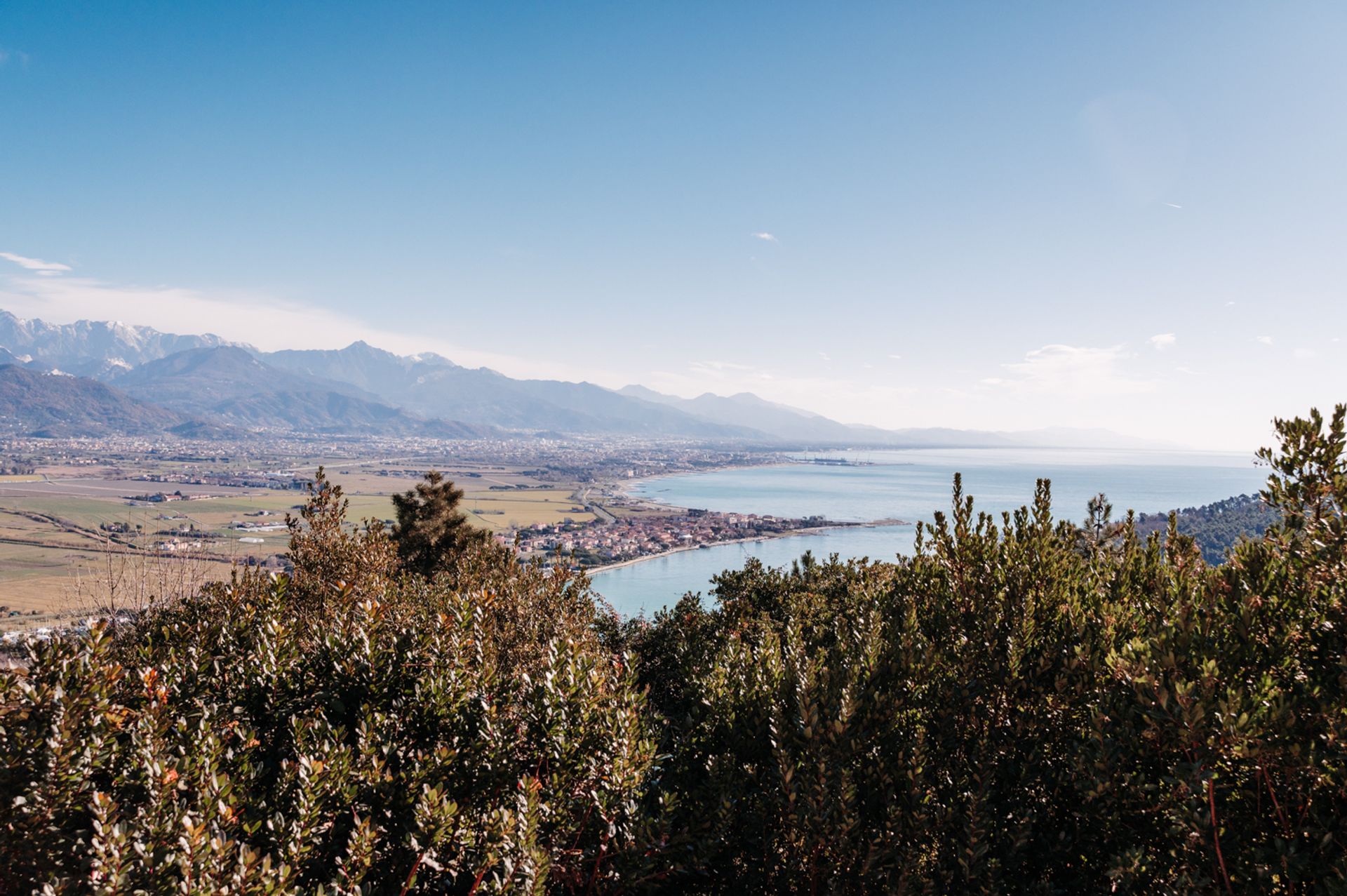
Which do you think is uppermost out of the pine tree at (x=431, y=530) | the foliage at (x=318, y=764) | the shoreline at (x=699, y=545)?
the foliage at (x=318, y=764)

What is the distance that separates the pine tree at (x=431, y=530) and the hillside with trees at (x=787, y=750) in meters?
18.8

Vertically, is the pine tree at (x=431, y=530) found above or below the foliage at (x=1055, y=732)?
below

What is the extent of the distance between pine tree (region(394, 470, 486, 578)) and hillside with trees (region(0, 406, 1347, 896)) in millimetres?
18763

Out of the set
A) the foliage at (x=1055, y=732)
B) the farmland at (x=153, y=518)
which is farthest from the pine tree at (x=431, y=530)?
the foliage at (x=1055, y=732)

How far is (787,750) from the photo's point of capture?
176 inches

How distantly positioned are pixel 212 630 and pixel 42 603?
1842 inches

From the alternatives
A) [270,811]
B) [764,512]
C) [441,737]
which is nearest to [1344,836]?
[441,737]

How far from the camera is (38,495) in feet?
298

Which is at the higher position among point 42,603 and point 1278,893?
point 1278,893

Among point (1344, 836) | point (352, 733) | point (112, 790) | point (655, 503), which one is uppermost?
point (1344, 836)

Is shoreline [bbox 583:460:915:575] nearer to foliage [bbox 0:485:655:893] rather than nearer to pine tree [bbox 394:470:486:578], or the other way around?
pine tree [bbox 394:470:486:578]

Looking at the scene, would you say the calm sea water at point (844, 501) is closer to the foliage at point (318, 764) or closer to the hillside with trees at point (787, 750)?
the hillside with trees at point (787, 750)

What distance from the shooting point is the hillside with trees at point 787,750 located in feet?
10.7

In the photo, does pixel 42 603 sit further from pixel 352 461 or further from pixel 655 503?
pixel 352 461
